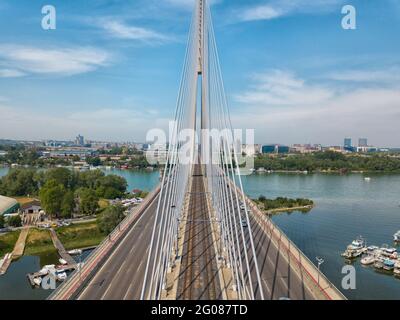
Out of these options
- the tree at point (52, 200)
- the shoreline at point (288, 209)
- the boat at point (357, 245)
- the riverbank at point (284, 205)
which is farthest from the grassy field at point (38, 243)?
the boat at point (357, 245)

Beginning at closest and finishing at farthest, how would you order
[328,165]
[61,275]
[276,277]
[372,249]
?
[276,277], [61,275], [372,249], [328,165]

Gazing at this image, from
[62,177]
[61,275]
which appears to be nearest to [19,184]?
[62,177]

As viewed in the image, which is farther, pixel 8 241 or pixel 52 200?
pixel 52 200

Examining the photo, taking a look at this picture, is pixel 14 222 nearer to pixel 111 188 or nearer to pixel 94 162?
pixel 111 188

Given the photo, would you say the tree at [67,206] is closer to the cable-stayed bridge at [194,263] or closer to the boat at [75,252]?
the boat at [75,252]

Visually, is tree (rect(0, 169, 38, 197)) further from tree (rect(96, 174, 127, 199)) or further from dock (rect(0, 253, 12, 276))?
dock (rect(0, 253, 12, 276))
